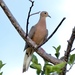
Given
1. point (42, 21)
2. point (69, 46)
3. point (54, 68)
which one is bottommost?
point (54, 68)

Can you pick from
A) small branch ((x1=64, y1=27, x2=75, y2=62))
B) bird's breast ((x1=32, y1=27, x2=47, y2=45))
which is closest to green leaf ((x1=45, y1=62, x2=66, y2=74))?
small branch ((x1=64, y1=27, x2=75, y2=62))

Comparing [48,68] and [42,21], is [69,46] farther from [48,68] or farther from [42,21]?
[42,21]

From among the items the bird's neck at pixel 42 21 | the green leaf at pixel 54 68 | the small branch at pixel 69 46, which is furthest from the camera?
the bird's neck at pixel 42 21

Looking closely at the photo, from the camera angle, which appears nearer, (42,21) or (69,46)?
(69,46)

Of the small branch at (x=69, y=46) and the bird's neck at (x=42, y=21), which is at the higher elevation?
the bird's neck at (x=42, y=21)

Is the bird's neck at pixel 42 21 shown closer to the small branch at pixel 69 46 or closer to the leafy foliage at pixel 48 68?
the small branch at pixel 69 46

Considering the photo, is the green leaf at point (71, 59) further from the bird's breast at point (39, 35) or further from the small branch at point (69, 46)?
the bird's breast at point (39, 35)

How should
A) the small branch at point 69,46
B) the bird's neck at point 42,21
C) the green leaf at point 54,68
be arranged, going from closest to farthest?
1. the green leaf at point 54,68
2. the small branch at point 69,46
3. the bird's neck at point 42,21

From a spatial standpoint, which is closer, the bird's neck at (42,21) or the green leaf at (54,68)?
the green leaf at (54,68)

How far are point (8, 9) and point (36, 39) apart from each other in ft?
8.60

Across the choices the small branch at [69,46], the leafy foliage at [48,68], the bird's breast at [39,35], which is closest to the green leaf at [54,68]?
the leafy foliage at [48,68]

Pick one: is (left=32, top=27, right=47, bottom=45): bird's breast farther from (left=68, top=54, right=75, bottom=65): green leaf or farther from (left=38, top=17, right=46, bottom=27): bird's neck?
(left=68, top=54, right=75, bottom=65): green leaf

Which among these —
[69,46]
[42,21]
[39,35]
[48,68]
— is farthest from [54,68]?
[39,35]

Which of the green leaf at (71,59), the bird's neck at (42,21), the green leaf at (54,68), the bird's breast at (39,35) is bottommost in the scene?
the green leaf at (54,68)
